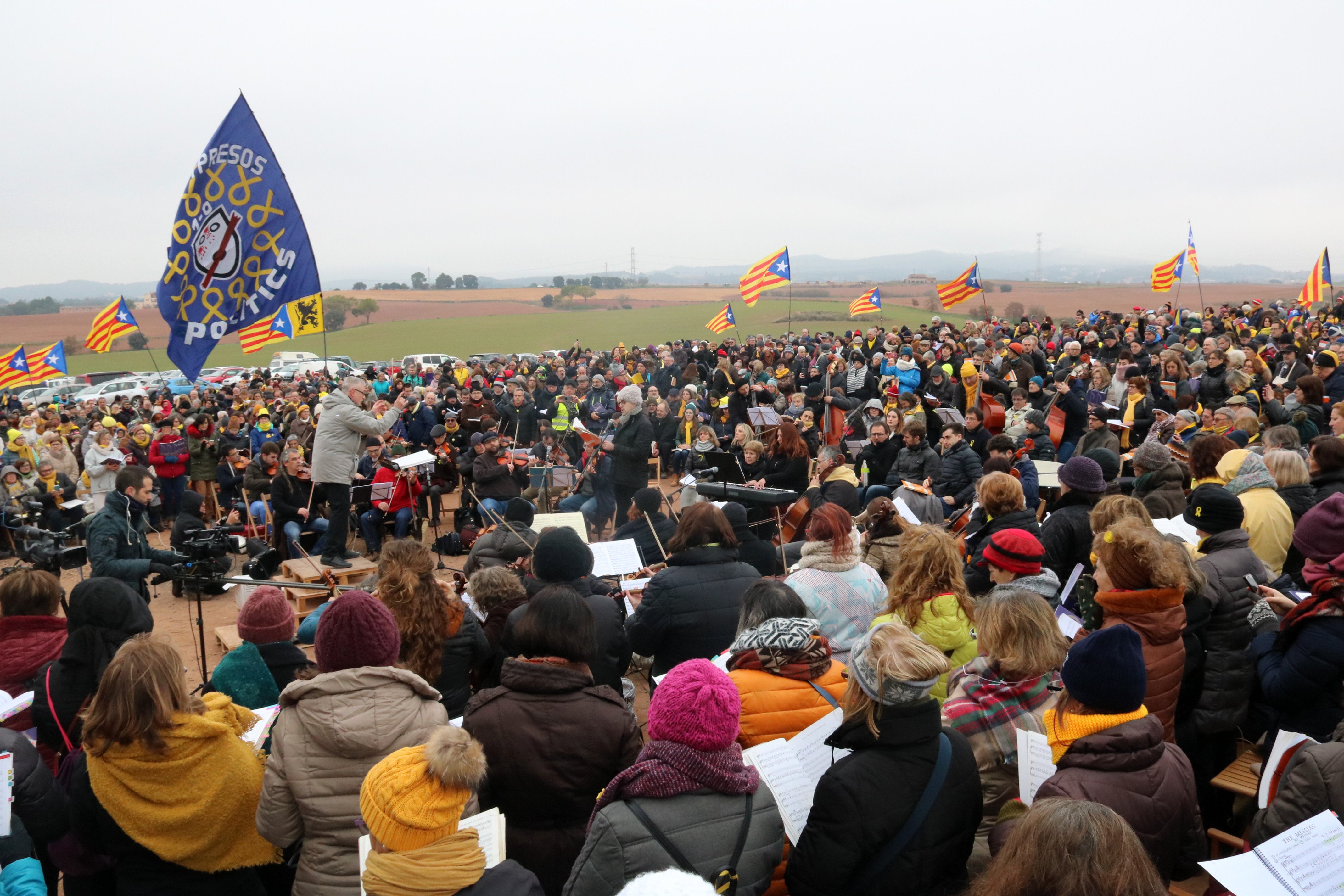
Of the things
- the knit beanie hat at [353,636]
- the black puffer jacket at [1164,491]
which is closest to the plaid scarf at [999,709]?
the knit beanie hat at [353,636]

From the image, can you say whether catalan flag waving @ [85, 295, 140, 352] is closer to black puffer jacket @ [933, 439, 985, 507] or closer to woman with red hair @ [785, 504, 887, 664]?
black puffer jacket @ [933, 439, 985, 507]

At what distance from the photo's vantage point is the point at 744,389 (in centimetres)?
1495

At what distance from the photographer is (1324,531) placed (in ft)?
11.0

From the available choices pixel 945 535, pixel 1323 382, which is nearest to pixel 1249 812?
pixel 945 535

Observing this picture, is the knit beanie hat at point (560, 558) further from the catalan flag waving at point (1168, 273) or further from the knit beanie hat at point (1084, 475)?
the catalan flag waving at point (1168, 273)

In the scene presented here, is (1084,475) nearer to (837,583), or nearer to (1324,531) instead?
(1324,531)

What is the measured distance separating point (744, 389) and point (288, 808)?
41.5ft

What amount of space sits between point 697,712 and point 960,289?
21887 mm

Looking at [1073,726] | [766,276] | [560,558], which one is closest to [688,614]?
[560,558]

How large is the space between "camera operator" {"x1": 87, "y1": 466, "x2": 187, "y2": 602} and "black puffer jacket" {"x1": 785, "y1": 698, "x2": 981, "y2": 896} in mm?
5715

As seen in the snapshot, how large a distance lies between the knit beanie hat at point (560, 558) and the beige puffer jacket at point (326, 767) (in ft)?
5.54

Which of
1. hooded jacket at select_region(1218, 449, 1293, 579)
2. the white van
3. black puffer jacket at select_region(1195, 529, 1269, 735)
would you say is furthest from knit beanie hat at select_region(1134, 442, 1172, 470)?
the white van

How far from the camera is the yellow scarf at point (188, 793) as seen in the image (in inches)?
108

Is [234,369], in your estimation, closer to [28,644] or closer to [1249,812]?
[28,644]
